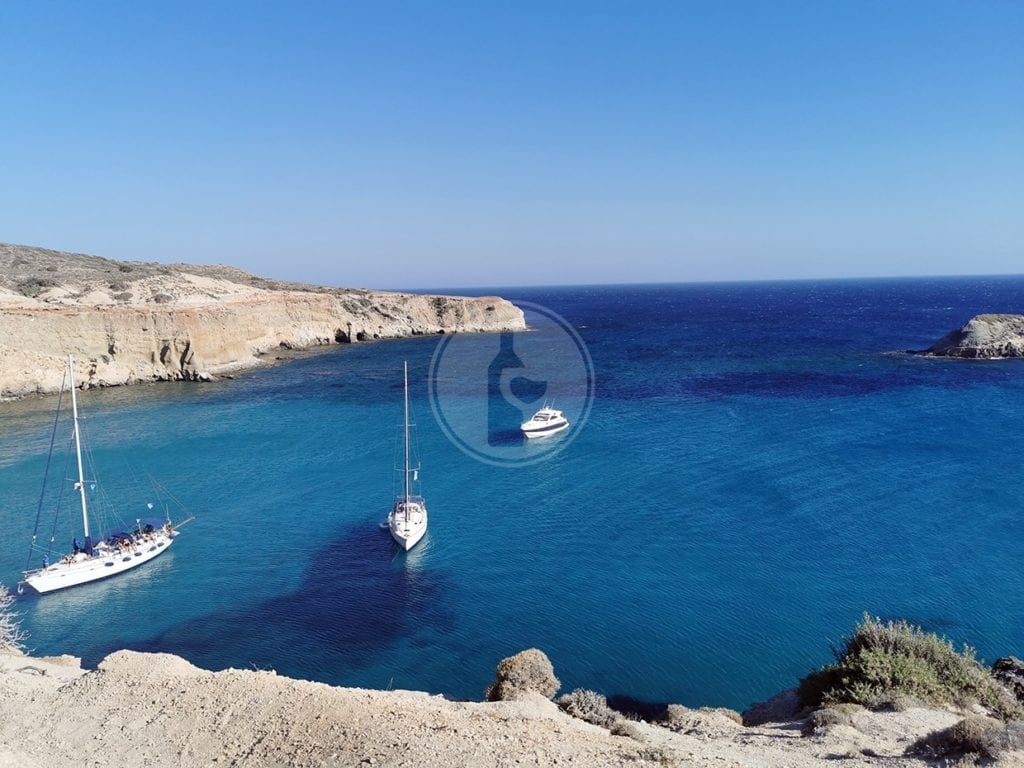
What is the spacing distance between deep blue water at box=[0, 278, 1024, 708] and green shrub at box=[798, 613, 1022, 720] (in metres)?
3.17

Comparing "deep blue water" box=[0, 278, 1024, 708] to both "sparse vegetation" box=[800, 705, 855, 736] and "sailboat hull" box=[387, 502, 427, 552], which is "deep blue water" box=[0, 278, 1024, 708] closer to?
"sailboat hull" box=[387, 502, 427, 552]

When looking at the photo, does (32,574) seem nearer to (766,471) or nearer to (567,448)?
(567,448)

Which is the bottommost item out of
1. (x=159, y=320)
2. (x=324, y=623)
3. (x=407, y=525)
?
(x=324, y=623)

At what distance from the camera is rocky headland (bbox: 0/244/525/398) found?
50031 mm

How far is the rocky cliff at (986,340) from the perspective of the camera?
6488 centimetres

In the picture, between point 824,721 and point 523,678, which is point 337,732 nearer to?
point 523,678

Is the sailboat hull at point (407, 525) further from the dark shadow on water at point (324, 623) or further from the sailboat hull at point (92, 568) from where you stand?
the sailboat hull at point (92, 568)

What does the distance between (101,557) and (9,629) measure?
4.94 m

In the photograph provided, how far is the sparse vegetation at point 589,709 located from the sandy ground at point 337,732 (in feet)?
1.96

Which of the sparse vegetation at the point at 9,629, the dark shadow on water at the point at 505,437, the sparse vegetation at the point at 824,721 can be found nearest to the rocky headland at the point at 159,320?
the dark shadow on water at the point at 505,437

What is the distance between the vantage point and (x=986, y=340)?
6588cm

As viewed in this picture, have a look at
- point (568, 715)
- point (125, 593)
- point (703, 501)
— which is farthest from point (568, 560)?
point (125, 593)

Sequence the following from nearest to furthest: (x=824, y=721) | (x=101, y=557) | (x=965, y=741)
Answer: (x=965, y=741) → (x=824, y=721) → (x=101, y=557)

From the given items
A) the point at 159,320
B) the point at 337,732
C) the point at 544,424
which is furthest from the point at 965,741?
the point at 159,320
